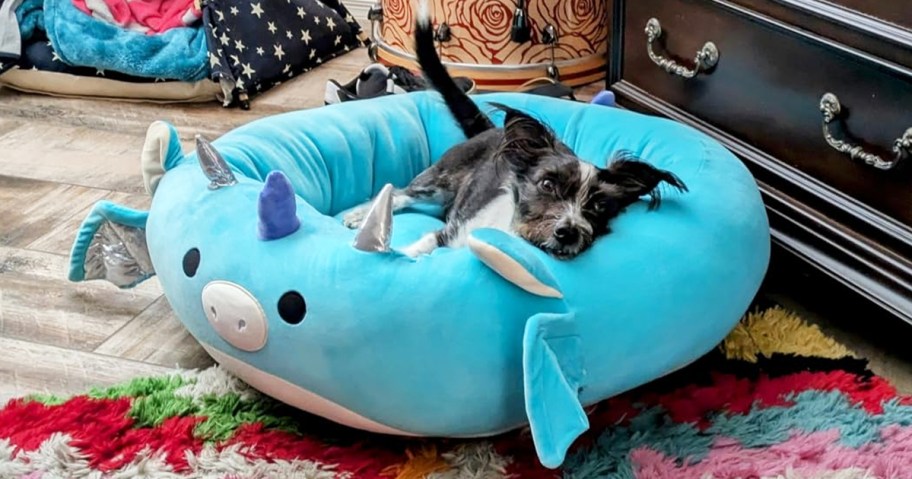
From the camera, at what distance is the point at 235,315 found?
4.41 feet

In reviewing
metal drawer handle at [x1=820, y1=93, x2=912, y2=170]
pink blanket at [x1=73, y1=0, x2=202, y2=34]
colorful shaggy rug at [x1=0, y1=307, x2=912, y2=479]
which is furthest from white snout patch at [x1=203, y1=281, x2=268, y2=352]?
pink blanket at [x1=73, y1=0, x2=202, y2=34]

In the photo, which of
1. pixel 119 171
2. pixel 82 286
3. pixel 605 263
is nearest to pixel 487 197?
pixel 605 263

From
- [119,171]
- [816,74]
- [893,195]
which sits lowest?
[119,171]

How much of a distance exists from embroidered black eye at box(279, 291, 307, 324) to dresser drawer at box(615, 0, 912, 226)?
0.93 meters

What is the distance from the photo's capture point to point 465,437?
52.9 inches

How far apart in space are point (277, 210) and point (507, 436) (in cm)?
49

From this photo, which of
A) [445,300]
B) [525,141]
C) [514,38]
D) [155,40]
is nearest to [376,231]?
[445,300]

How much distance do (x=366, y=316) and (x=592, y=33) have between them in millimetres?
1951

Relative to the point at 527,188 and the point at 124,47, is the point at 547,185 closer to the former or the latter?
the point at 527,188

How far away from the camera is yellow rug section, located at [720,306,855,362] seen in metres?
1.62

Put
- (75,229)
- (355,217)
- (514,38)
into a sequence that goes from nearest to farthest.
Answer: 1. (355,217)
2. (75,229)
3. (514,38)

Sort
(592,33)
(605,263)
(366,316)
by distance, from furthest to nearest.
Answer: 1. (592,33)
2. (605,263)
3. (366,316)

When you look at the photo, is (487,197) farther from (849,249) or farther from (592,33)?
(592,33)

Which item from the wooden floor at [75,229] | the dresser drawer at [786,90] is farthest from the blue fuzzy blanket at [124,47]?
the dresser drawer at [786,90]
